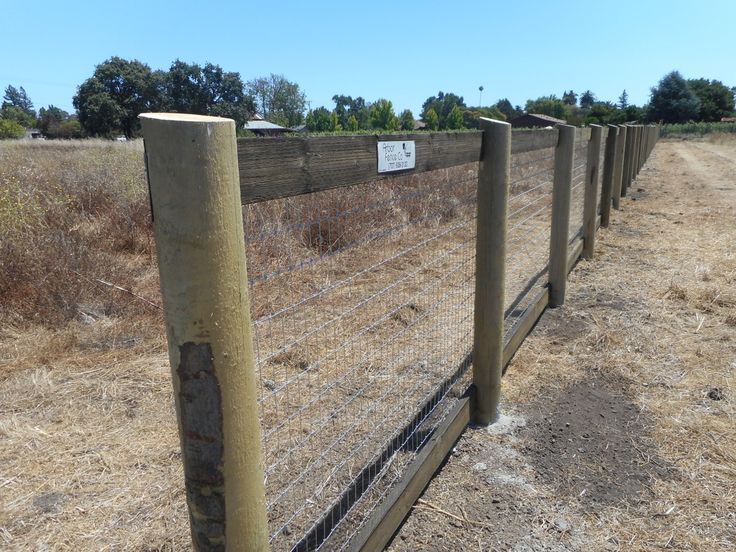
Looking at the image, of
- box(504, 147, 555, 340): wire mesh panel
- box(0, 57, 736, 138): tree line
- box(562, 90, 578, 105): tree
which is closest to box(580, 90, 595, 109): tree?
box(562, 90, 578, 105): tree

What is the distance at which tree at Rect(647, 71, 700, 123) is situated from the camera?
72625 millimetres

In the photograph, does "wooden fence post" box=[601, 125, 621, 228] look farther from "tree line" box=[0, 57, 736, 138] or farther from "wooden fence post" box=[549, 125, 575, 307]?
"tree line" box=[0, 57, 736, 138]

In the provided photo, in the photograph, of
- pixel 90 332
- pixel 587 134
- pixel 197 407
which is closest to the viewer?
pixel 197 407

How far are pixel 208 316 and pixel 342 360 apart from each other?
2.80 m

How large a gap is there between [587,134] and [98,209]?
5.72 meters

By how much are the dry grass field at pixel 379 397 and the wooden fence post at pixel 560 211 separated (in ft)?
0.80

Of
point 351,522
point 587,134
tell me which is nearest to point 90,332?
point 351,522

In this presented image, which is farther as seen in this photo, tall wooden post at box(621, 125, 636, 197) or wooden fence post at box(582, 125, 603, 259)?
tall wooden post at box(621, 125, 636, 197)

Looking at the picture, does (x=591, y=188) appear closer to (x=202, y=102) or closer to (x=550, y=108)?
(x=202, y=102)

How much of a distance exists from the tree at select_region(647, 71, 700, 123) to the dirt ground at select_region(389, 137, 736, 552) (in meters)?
79.0

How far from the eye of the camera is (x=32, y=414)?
3.29m

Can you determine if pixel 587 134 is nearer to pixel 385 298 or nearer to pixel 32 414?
pixel 385 298

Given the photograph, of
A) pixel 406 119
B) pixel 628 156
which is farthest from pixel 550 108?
pixel 628 156

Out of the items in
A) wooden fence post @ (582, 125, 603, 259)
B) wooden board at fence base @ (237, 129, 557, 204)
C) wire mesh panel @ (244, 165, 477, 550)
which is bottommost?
wire mesh panel @ (244, 165, 477, 550)
